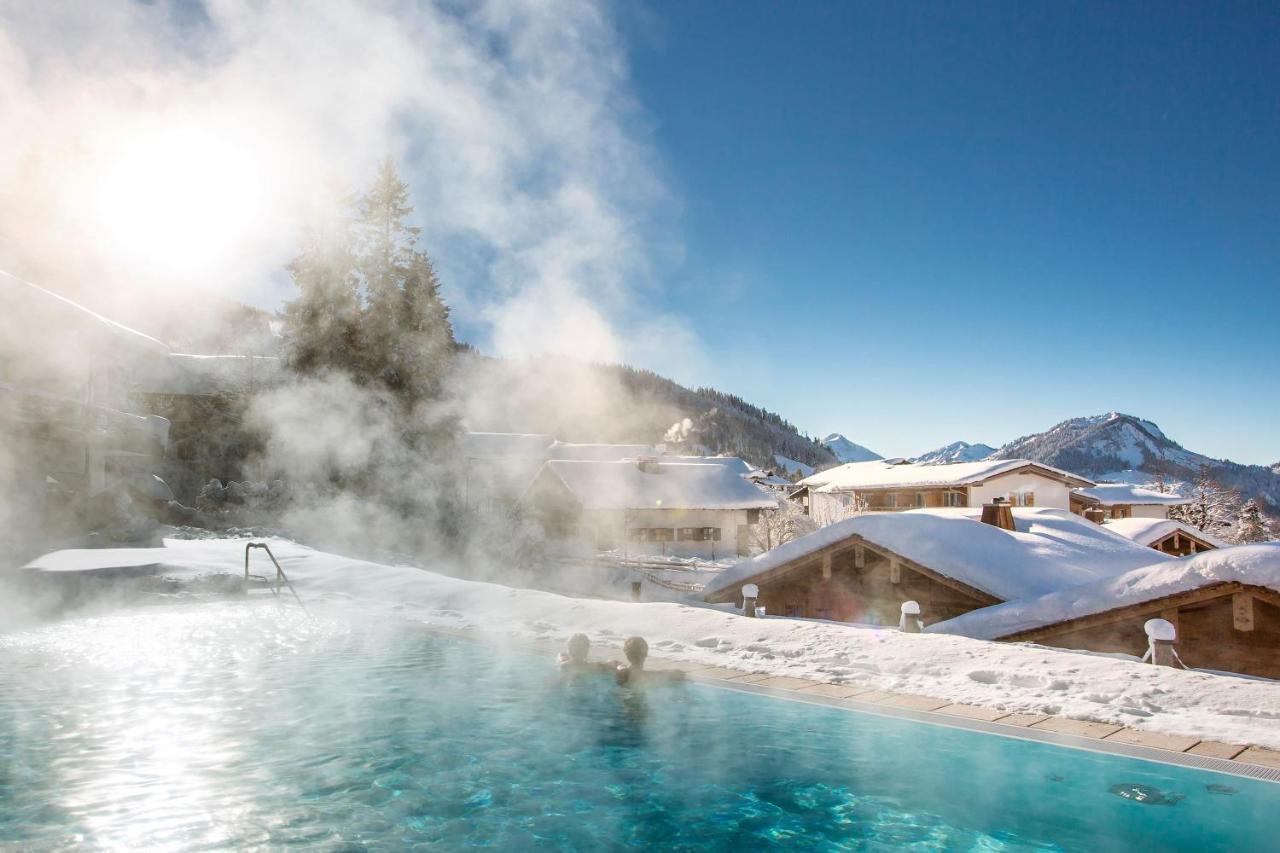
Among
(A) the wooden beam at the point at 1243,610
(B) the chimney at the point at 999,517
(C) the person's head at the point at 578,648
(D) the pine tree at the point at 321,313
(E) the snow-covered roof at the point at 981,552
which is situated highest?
(D) the pine tree at the point at 321,313

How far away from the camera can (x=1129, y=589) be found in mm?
11578

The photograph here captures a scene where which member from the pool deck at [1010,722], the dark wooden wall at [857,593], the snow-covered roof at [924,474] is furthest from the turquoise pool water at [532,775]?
the snow-covered roof at [924,474]

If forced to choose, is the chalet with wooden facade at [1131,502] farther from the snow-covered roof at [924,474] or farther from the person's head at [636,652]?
the person's head at [636,652]

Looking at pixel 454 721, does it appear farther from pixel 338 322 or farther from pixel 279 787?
pixel 338 322

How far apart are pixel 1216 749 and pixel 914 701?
A: 2.29 metres

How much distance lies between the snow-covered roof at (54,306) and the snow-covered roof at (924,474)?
34104mm

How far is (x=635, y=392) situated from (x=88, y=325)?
4110 inches

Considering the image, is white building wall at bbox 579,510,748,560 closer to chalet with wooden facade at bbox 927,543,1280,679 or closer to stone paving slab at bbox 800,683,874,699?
chalet with wooden facade at bbox 927,543,1280,679

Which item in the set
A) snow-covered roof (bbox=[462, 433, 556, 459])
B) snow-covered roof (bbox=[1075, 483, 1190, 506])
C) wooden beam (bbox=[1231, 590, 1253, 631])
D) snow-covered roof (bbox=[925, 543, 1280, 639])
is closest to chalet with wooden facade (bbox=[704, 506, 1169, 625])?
snow-covered roof (bbox=[925, 543, 1280, 639])

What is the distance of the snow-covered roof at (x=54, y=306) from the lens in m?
15.4

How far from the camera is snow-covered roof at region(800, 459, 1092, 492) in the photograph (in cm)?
3838

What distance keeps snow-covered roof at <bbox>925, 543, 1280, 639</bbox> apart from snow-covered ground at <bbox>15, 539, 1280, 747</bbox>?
4.41m

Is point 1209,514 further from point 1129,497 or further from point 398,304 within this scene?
point 398,304

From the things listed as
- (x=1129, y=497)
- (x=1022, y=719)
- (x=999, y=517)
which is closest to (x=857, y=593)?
(x=999, y=517)
